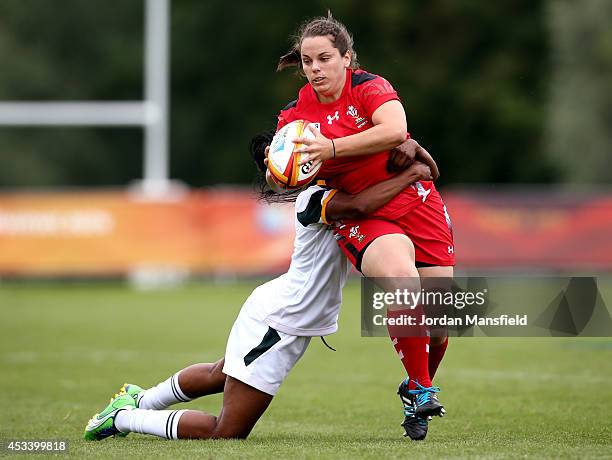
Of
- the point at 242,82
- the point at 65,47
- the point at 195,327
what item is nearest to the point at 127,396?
the point at 195,327

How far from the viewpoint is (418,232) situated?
20.0ft

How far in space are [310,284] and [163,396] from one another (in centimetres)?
102

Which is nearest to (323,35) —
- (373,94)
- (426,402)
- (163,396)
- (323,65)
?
(323,65)

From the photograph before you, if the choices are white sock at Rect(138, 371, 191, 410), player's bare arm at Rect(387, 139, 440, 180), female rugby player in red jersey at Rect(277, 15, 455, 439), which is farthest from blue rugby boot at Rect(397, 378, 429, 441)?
white sock at Rect(138, 371, 191, 410)

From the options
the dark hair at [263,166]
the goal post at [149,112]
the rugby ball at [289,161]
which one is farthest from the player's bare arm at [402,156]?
the goal post at [149,112]

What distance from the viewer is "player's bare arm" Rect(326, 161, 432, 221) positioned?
5945mm

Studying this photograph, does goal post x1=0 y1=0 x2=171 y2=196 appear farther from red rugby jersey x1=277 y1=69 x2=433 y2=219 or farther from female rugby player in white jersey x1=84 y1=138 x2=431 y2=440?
red rugby jersey x1=277 y1=69 x2=433 y2=219

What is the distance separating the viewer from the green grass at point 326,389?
5832mm

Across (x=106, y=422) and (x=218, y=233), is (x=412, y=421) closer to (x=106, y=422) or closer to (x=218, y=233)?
(x=106, y=422)

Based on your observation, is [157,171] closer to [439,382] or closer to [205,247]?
[205,247]

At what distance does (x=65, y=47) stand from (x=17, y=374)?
21.3 meters

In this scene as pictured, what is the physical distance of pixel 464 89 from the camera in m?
38.0

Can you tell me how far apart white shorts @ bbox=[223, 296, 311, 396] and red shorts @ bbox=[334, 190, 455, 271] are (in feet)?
1.80

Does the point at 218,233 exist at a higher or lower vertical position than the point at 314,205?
lower
